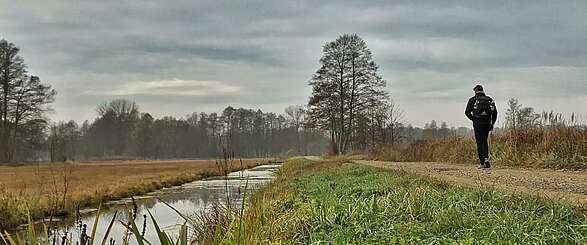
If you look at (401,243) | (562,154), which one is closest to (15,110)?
(562,154)

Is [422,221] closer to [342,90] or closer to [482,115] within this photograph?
[482,115]

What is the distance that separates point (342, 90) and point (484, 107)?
110 ft

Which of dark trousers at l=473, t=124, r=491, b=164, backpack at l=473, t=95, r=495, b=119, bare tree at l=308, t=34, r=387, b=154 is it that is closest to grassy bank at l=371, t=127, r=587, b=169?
dark trousers at l=473, t=124, r=491, b=164

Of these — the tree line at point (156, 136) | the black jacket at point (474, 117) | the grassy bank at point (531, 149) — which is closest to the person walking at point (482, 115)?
the black jacket at point (474, 117)

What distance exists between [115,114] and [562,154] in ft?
318

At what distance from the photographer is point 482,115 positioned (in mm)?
13281

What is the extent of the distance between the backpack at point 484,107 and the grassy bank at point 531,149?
1.57 m

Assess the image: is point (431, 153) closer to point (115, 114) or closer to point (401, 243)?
point (401, 243)

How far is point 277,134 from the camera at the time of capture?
3812 inches

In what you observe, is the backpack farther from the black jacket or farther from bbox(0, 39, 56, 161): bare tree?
bbox(0, 39, 56, 161): bare tree

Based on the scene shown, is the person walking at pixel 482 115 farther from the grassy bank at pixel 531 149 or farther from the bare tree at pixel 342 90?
the bare tree at pixel 342 90

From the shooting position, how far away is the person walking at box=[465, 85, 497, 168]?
13305mm

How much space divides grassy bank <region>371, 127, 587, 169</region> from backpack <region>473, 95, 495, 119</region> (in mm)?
1571

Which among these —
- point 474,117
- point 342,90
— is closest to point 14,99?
point 342,90
